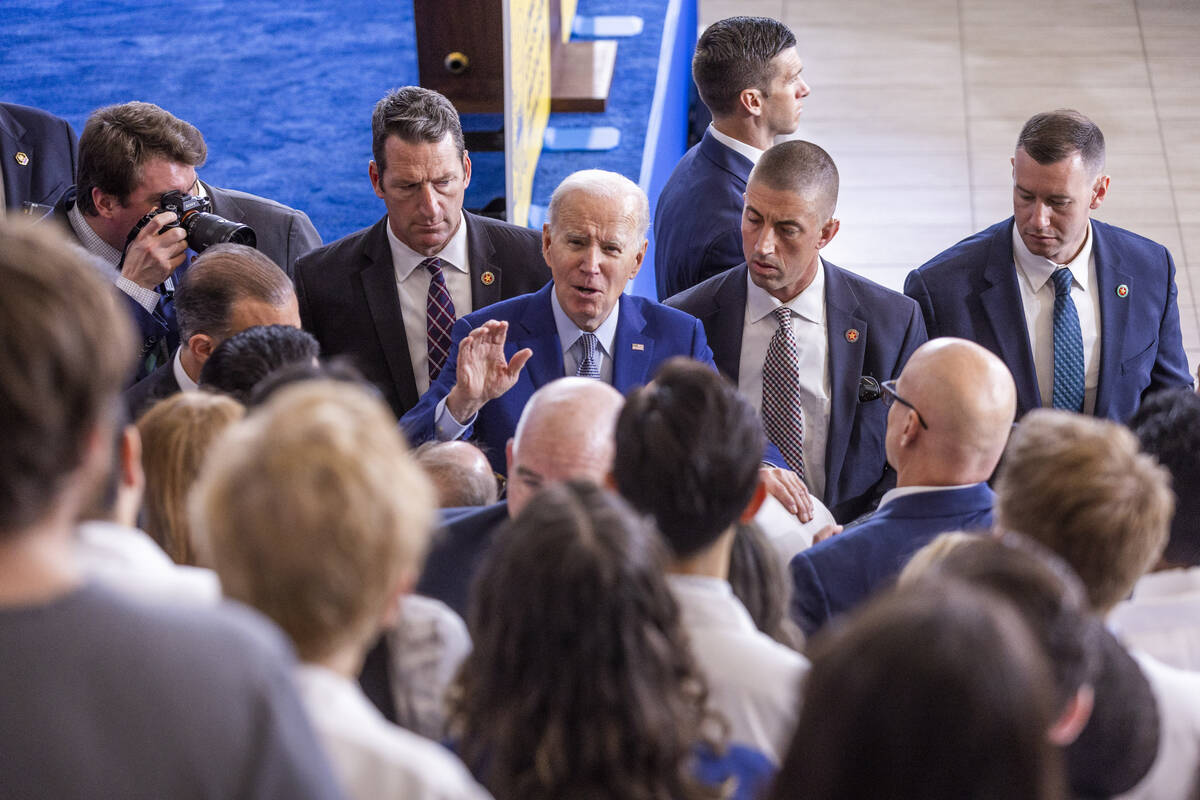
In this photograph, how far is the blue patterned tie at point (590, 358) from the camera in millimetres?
3324

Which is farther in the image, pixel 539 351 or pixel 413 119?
pixel 413 119

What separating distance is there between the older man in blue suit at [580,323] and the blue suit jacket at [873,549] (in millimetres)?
665

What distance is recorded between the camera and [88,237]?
3.69m

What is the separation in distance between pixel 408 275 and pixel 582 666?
8.02 ft

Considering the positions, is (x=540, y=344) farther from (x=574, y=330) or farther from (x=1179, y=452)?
(x=1179, y=452)

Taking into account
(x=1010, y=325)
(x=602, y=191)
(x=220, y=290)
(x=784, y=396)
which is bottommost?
(x=784, y=396)

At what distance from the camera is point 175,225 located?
3.49 metres

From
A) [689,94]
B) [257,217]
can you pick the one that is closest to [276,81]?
[689,94]

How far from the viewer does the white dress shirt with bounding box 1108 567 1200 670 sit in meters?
2.00

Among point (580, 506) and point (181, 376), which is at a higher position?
point (580, 506)

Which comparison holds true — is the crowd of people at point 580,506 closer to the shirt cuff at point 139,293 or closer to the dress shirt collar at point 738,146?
the shirt cuff at point 139,293

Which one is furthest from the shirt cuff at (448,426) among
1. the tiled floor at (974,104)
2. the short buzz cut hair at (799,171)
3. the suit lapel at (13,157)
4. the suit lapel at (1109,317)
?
the tiled floor at (974,104)

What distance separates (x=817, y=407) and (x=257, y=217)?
1.81 m

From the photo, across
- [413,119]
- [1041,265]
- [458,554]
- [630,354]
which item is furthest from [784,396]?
[458,554]
